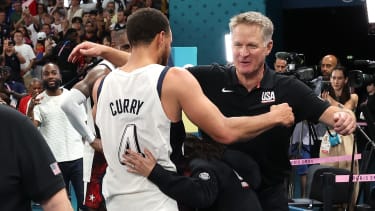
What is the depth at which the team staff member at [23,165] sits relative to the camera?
7.29 ft

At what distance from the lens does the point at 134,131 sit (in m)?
3.21

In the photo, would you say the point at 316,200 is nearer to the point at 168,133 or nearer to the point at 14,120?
the point at 168,133

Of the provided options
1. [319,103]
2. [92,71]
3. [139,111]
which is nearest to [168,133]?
[139,111]

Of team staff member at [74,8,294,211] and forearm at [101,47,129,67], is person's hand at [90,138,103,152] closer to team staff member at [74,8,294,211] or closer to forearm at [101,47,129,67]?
forearm at [101,47,129,67]

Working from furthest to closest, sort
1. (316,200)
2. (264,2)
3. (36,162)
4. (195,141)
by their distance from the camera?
(264,2) → (316,200) → (195,141) → (36,162)

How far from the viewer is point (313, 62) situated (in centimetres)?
1466

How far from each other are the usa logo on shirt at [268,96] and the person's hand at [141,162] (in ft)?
2.56

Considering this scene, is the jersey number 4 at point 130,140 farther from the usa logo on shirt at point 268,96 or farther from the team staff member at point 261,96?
the usa logo on shirt at point 268,96

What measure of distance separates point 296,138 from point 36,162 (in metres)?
7.01

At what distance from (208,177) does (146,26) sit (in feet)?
2.39

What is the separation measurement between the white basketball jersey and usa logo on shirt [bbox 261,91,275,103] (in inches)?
27.6

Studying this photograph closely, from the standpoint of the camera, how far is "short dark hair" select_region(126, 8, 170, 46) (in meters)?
3.27

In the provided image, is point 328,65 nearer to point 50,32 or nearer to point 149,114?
point 149,114

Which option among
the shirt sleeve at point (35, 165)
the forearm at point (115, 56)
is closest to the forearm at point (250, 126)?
the forearm at point (115, 56)
